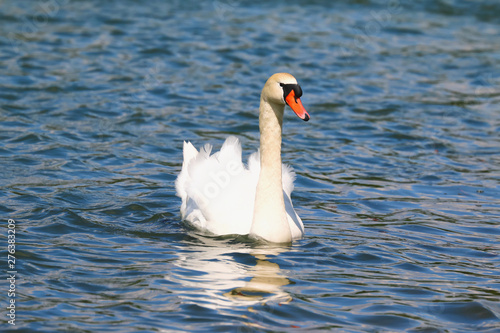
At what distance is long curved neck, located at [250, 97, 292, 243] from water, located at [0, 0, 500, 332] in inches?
7.4

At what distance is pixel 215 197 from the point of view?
8.48 m

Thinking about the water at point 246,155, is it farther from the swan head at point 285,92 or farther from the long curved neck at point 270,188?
the swan head at point 285,92

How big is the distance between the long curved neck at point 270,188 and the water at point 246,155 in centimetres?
19

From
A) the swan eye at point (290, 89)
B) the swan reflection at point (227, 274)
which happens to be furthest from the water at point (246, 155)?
the swan eye at point (290, 89)

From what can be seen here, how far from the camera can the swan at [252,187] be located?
26.1ft

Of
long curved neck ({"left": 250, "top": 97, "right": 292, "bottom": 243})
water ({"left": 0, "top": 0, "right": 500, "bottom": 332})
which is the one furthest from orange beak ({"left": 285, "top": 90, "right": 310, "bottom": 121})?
water ({"left": 0, "top": 0, "right": 500, "bottom": 332})

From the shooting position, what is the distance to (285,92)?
7.73m

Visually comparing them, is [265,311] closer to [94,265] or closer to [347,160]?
[94,265]

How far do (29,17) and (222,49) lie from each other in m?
5.35

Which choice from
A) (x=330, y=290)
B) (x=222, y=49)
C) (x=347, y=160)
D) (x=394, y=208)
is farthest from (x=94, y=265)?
(x=222, y=49)

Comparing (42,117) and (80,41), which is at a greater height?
(80,41)

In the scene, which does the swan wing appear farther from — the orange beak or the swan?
the orange beak

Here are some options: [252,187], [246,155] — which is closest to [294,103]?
[252,187]

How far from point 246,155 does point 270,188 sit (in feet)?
12.6
